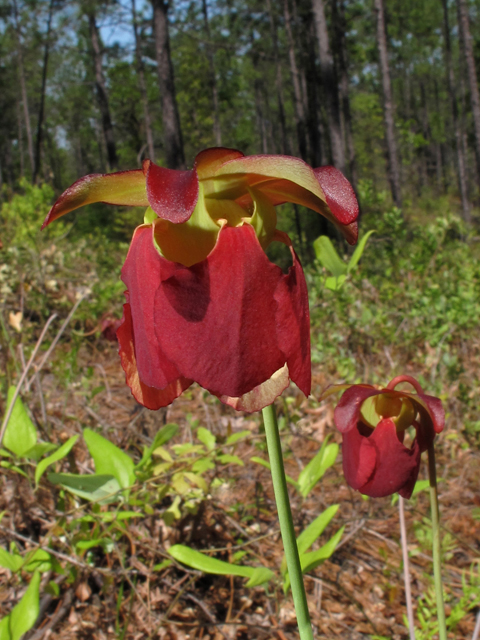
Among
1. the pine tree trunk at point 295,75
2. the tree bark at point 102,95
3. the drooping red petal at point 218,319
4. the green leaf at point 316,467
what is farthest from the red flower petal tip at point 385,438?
the tree bark at point 102,95

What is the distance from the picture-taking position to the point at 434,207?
2462 centimetres

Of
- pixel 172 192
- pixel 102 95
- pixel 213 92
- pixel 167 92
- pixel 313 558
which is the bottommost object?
pixel 313 558

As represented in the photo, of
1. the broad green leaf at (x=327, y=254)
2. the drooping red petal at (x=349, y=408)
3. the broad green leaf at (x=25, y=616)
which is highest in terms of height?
the broad green leaf at (x=327, y=254)

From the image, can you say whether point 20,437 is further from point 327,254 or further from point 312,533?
point 327,254

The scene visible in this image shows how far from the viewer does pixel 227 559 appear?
1.78 metres

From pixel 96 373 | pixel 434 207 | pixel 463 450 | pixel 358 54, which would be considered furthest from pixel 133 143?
pixel 463 450

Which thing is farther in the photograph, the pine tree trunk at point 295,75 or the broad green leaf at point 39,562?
the pine tree trunk at point 295,75

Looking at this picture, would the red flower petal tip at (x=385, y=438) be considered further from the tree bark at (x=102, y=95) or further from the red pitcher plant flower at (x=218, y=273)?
the tree bark at (x=102, y=95)

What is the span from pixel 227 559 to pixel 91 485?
0.80m

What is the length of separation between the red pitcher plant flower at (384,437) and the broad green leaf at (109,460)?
2.41 feet

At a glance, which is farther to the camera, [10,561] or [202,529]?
[202,529]

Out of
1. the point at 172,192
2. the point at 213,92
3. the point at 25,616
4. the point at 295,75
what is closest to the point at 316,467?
the point at 25,616

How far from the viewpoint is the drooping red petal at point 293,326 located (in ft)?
1.54

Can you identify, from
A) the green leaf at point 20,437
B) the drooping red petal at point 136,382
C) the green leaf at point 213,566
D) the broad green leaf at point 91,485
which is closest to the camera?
the drooping red petal at point 136,382
